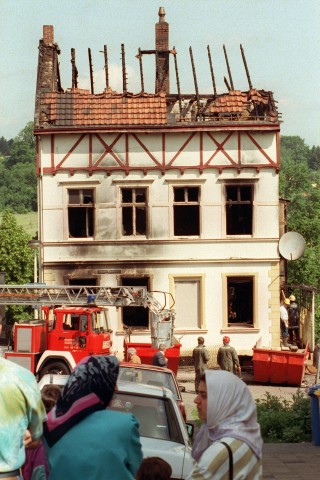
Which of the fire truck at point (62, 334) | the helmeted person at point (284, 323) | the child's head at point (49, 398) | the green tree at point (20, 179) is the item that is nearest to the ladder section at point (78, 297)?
the fire truck at point (62, 334)

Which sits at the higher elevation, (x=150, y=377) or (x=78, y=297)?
(x=78, y=297)

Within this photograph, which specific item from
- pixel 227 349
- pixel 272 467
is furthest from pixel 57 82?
pixel 272 467

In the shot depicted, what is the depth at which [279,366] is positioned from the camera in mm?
34156

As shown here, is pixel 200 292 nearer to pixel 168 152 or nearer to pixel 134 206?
pixel 134 206

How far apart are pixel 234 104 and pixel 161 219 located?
466 centimetres

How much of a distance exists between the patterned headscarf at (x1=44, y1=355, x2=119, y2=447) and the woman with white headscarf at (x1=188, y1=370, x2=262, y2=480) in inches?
20.0

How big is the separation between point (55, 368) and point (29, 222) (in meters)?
110

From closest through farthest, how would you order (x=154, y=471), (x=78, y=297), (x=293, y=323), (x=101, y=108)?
(x=154, y=471) < (x=78, y=297) < (x=101, y=108) < (x=293, y=323)

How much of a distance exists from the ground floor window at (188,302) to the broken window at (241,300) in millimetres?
1022

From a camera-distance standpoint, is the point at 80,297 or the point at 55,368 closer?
the point at 55,368

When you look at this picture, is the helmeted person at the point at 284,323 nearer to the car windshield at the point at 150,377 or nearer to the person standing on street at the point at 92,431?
the car windshield at the point at 150,377

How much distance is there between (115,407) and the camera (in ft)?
38.4

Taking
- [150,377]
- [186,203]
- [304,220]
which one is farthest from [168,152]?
[304,220]

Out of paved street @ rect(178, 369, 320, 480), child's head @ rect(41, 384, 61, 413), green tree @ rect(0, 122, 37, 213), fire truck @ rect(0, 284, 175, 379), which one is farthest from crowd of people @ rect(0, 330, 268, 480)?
green tree @ rect(0, 122, 37, 213)
